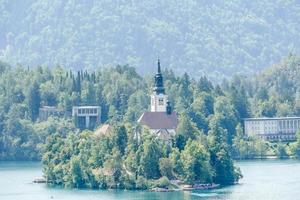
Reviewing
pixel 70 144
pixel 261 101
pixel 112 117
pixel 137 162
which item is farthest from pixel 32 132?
pixel 137 162

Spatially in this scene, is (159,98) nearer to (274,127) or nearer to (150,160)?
(150,160)

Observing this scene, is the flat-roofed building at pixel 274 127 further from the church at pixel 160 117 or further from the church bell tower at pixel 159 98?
the church at pixel 160 117

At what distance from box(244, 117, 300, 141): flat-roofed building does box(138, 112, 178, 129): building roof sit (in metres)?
36.0

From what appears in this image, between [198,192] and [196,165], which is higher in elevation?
[196,165]

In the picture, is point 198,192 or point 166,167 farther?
point 166,167

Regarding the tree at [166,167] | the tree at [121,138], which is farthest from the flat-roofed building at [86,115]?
the tree at [166,167]

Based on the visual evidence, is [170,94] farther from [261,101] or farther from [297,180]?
[297,180]

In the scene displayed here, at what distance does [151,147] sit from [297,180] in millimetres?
11070

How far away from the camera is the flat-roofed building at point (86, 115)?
519 feet

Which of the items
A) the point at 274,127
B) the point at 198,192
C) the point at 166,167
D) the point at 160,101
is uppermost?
the point at 160,101

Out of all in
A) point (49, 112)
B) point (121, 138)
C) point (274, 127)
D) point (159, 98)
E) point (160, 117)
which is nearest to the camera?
point (121, 138)

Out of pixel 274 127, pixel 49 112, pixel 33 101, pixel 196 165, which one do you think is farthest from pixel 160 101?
pixel 33 101

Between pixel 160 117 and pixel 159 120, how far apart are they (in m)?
0.45

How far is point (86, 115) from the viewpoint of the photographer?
15950 centimetres
